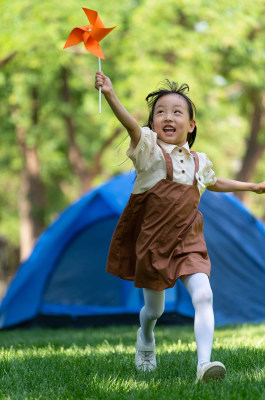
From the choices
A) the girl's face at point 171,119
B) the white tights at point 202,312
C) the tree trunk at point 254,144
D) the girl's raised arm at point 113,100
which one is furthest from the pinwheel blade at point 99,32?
the tree trunk at point 254,144

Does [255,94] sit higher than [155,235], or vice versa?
[255,94]

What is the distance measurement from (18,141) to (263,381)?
11.5 metres

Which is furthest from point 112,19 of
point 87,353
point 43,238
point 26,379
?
point 26,379

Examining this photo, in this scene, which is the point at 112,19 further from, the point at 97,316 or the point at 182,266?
the point at 182,266

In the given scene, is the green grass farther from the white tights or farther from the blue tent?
the blue tent

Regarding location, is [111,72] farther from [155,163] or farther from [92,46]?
[155,163]

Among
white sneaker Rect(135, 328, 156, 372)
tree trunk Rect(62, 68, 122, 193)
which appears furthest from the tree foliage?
white sneaker Rect(135, 328, 156, 372)

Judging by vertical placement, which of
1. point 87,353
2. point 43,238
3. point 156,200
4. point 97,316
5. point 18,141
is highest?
point 18,141

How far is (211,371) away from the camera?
261cm

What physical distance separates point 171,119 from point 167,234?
1.99 feet

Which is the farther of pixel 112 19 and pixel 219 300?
pixel 112 19

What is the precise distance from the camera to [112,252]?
3.20 meters

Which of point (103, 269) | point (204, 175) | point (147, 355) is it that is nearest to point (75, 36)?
point (204, 175)

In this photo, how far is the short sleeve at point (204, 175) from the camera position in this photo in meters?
3.17
